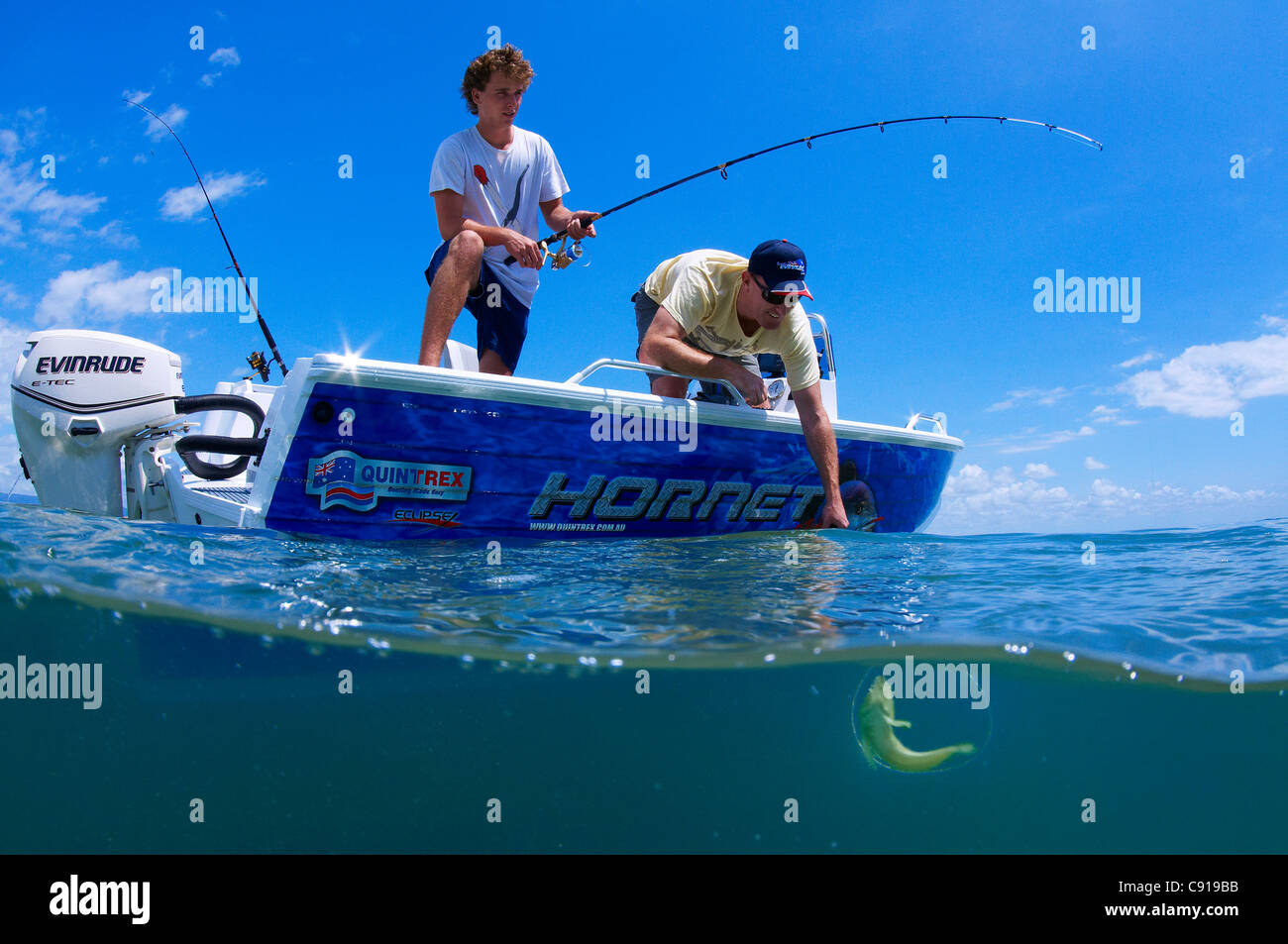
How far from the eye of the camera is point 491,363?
4020 mm

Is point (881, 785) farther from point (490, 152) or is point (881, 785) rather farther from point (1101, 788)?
point (490, 152)

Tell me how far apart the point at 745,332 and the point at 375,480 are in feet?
8.42

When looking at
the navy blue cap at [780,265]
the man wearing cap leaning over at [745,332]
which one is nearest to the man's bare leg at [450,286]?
the man wearing cap leaning over at [745,332]

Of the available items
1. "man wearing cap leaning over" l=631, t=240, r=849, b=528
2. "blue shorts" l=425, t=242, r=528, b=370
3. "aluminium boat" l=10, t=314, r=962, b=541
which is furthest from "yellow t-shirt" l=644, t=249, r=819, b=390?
"blue shorts" l=425, t=242, r=528, b=370

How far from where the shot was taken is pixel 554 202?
4277 mm

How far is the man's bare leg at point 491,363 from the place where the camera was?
4012 mm

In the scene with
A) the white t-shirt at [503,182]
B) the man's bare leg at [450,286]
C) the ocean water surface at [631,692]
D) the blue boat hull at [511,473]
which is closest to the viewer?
the ocean water surface at [631,692]

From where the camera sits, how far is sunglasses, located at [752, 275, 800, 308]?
13.1ft

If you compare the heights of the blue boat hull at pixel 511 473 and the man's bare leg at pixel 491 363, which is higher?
the man's bare leg at pixel 491 363

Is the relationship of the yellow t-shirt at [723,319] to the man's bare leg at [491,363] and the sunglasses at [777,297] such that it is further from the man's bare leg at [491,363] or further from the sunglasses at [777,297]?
the man's bare leg at [491,363]

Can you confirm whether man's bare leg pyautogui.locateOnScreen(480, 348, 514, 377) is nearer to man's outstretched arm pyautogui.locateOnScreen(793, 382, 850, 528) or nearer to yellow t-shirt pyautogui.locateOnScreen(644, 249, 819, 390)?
yellow t-shirt pyautogui.locateOnScreen(644, 249, 819, 390)

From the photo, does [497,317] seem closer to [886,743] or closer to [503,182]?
[503,182]

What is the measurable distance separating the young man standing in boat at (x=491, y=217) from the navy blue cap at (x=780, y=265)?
1.06 metres

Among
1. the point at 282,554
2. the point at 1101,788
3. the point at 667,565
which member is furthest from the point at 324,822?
the point at 1101,788
